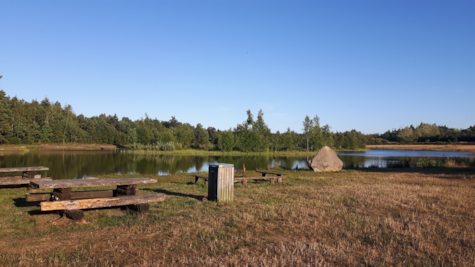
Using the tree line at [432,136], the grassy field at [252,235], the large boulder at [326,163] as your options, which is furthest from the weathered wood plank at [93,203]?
the tree line at [432,136]

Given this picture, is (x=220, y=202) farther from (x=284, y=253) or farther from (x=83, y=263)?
(x=83, y=263)

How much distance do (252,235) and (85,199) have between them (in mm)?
4353

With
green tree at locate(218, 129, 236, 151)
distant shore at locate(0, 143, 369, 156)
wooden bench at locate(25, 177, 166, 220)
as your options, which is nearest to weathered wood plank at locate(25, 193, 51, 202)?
wooden bench at locate(25, 177, 166, 220)

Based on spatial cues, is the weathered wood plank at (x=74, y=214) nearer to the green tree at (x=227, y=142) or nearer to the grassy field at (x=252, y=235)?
the grassy field at (x=252, y=235)

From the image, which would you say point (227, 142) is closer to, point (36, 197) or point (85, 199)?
point (36, 197)

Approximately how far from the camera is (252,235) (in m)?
6.21

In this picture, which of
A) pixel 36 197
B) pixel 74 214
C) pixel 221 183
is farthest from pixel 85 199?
pixel 221 183

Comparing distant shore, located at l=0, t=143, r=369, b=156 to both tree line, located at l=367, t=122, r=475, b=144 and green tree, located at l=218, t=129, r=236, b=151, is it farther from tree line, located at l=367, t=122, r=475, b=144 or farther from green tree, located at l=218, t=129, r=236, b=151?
tree line, located at l=367, t=122, r=475, b=144

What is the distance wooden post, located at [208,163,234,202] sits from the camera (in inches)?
383

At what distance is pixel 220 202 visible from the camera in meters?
9.63

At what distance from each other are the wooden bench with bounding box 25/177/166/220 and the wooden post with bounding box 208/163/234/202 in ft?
6.57

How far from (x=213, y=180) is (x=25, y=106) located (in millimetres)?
108576

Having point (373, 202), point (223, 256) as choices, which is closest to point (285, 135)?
point (373, 202)

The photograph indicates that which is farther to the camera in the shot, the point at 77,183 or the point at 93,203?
the point at 77,183
